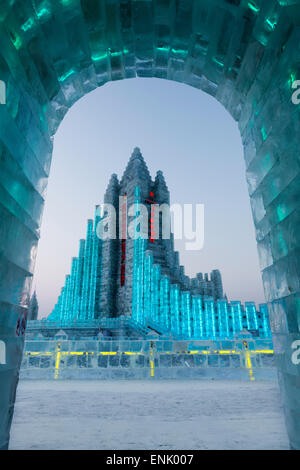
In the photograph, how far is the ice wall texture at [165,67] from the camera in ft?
6.44

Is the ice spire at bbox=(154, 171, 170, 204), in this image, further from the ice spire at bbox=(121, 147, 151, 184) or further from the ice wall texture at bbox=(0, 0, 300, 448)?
the ice wall texture at bbox=(0, 0, 300, 448)

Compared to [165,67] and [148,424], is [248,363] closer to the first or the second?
[148,424]

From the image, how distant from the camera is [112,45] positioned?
2.88 metres

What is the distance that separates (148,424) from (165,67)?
4.10 meters

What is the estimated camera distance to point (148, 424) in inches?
111

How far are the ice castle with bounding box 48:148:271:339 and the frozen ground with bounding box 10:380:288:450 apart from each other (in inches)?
766

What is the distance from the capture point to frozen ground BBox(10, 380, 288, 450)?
2180 mm

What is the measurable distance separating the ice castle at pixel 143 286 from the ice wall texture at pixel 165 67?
21.7 meters

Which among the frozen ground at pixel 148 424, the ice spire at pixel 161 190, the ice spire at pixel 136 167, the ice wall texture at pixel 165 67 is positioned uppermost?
the ice spire at pixel 136 167

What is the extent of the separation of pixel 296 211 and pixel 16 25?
2524 mm

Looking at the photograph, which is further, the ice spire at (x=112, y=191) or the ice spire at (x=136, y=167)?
the ice spire at (x=112, y=191)

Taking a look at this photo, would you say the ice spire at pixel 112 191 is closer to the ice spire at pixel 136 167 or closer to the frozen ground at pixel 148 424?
the ice spire at pixel 136 167

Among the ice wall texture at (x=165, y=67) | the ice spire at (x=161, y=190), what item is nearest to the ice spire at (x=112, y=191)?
the ice spire at (x=161, y=190)

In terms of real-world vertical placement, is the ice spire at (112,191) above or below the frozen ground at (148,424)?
above
